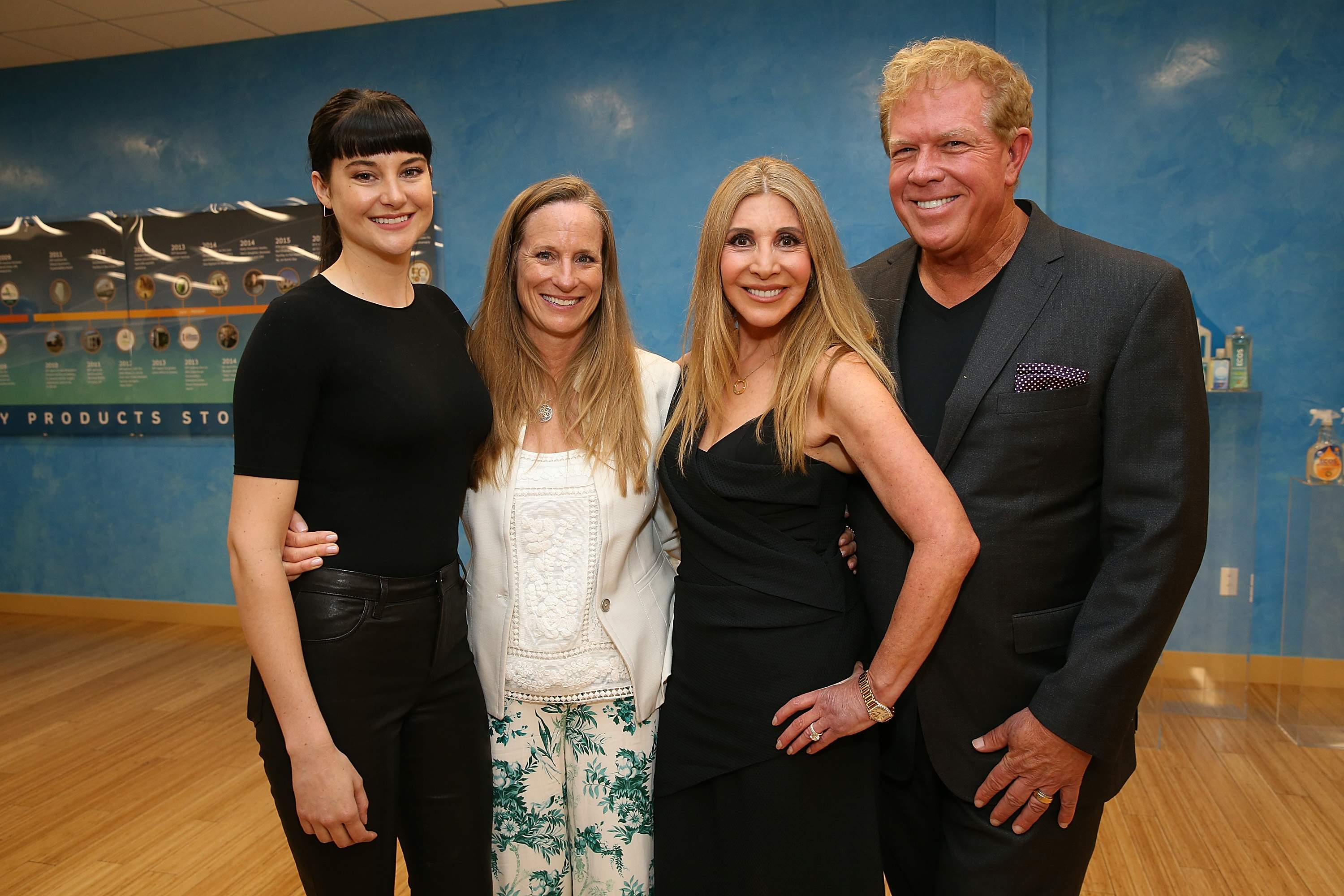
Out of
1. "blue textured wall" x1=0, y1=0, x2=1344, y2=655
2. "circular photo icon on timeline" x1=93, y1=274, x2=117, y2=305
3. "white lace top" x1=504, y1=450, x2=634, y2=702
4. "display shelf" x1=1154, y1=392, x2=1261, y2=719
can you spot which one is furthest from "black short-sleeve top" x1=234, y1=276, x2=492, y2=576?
"circular photo icon on timeline" x1=93, y1=274, x2=117, y2=305

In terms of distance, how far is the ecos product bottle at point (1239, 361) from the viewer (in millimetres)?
3930

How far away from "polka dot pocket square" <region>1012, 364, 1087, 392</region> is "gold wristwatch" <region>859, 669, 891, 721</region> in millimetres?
575

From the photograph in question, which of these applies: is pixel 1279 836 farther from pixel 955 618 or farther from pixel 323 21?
pixel 323 21

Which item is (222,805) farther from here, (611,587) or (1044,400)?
(1044,400)

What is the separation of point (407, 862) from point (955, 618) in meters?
1.15

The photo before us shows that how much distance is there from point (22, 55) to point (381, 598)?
5.60 meters

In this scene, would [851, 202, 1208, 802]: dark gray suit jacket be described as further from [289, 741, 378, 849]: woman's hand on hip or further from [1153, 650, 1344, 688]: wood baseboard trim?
[1153, 650, 1344, 688]: wood baseboard trim

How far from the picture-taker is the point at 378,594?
1.54 m

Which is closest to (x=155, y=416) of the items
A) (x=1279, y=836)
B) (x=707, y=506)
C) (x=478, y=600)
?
(x=478, y=600)

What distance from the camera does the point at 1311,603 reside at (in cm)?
382

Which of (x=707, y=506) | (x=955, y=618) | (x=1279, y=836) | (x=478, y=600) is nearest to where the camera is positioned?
(x=955, y=618)

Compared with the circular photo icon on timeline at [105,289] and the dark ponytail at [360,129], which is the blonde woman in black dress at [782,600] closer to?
the dark ponytail at [360,129]

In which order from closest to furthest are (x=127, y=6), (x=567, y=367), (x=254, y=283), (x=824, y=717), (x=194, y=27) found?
1. (x=824, y=717)
2. (x=567, y=367)
3. (x=127, y=6)
4. (x=194, y=27)
5. (x=254, y=283)

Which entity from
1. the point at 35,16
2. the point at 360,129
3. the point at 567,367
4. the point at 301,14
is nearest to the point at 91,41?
the point at 35,16
